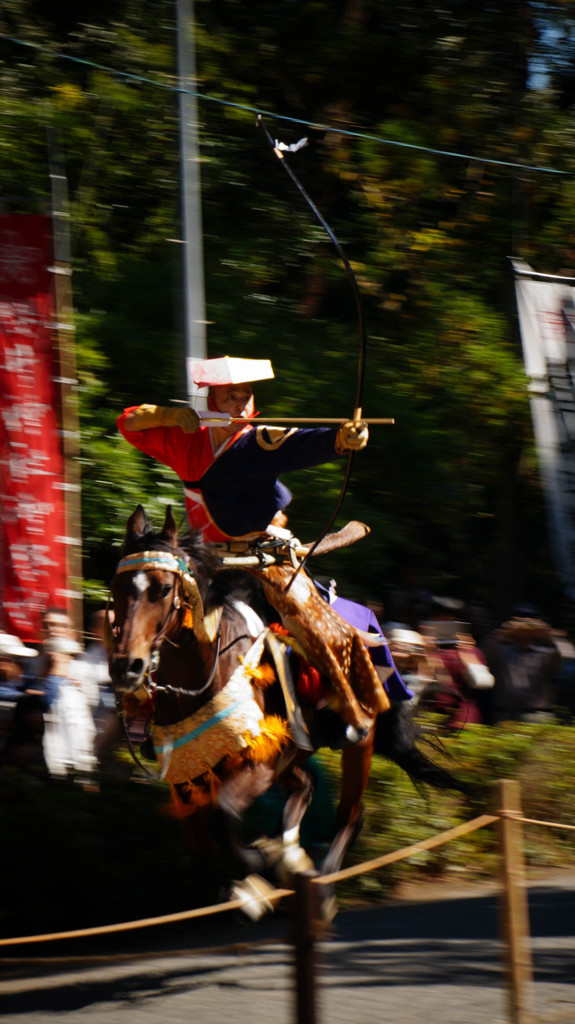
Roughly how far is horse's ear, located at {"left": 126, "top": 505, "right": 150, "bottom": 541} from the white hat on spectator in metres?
1.93

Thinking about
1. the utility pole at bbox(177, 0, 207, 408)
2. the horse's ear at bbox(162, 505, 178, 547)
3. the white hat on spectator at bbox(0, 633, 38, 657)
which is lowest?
the white hat on spectator at bbox(0, 633, 38, 657)

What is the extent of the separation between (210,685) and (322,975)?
1.42 m

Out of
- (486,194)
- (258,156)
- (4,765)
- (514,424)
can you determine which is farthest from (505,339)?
(4,765)

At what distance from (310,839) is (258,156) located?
6.83 metres

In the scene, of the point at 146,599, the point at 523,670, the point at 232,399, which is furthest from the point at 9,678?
the point at 523,670

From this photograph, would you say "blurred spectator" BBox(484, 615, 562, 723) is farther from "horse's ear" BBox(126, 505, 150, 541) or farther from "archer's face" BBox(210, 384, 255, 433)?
"horse's ear" BBox(126, 505, 150, 541)

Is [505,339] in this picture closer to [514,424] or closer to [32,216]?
[514,424]

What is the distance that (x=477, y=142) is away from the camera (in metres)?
11.4

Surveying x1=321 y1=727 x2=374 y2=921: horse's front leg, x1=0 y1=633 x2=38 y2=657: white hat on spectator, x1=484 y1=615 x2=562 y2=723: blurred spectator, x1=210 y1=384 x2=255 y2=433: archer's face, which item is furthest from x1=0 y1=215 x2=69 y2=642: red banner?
x1=484 y1=615 x2=562 y2=723: blurred spectator

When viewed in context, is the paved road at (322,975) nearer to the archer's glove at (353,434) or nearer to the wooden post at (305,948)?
the wooden post at (305,948)

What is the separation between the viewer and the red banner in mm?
6859

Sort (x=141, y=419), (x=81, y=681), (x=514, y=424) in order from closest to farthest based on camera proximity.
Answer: (x=141, y=419)
(x=81, y=681)
(x=514, y=424)

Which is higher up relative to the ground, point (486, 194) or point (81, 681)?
point (486, 194)

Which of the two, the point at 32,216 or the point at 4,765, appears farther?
the point at 32,216
